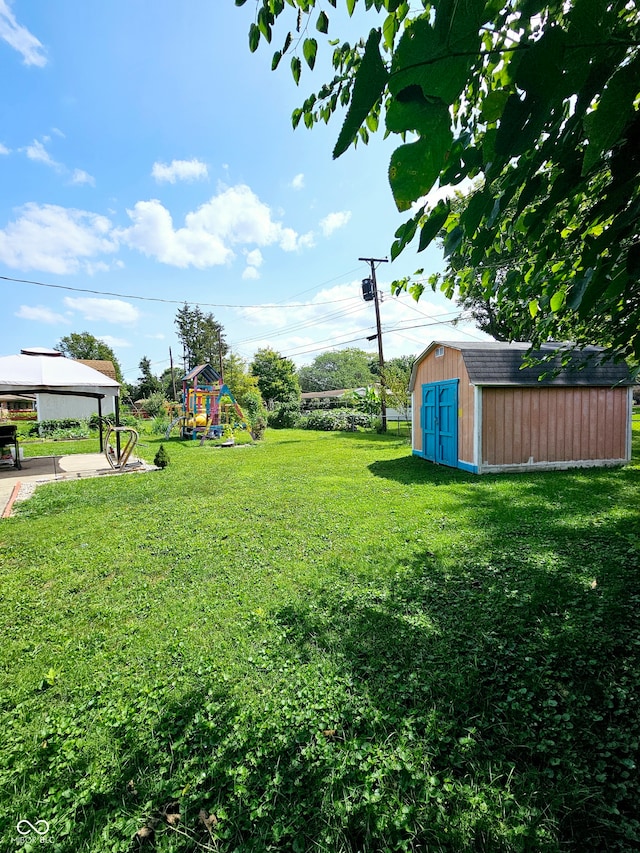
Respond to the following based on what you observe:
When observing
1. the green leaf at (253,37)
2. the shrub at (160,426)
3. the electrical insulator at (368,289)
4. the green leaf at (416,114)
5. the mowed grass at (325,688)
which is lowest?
the mowed grass at (325,688)

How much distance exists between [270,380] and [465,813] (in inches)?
1466

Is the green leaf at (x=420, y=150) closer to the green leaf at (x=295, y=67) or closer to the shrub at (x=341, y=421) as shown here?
the green leaf at (x=295, y=67)

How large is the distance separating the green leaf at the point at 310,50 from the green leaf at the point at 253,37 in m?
0.21

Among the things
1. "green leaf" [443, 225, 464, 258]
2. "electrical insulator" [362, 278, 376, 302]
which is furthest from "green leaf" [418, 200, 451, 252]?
"electrical insulator" [362, 278, 376, 302]

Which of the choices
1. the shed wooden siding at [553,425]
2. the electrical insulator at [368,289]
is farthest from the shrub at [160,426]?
the shed wooden siding at [553,425]

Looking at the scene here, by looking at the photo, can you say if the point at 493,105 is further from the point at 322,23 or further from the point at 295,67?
the point at 295,67

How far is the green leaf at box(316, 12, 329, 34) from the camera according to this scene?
59.2 inches

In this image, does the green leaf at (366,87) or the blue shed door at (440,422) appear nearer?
the green leaf at (366,87)

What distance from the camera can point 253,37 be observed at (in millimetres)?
1644

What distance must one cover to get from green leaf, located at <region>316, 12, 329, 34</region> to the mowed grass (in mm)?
3204

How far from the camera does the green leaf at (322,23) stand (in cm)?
150

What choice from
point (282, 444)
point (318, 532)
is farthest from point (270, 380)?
point (318, 532)

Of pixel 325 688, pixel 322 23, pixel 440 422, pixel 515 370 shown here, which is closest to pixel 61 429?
pixel 440 422

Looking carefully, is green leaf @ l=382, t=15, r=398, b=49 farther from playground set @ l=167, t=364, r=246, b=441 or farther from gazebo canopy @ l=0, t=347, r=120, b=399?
playground set @ l=167, t=364, r=246, b=441
